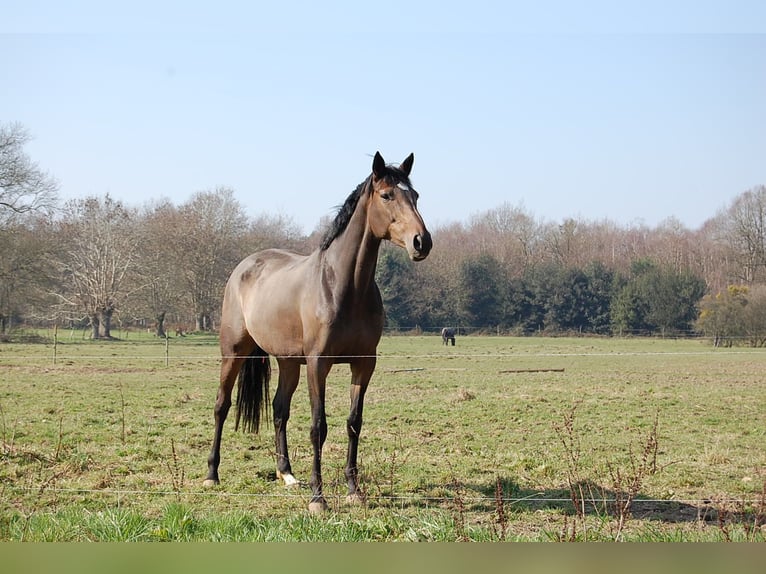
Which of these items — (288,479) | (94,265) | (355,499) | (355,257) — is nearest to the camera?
(355,499)

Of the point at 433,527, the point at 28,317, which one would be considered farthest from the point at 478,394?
the point at 28,317

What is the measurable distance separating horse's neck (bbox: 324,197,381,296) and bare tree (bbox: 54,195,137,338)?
37.1 meters

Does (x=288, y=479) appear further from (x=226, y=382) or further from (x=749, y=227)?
(x=749, y=227)

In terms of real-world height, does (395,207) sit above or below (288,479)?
above

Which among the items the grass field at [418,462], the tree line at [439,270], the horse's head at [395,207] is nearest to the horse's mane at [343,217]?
the horse's head at [395,207]

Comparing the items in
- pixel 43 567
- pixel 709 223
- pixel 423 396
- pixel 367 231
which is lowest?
pixel 423 396

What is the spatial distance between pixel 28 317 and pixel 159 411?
2911 centimetres

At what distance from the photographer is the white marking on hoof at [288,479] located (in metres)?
6.55

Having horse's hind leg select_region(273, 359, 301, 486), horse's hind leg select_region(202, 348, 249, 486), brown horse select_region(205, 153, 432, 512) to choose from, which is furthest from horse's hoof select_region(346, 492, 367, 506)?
horse's hind leg select_region(202, 348, 249, 486)

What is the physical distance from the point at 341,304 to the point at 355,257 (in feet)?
1.45

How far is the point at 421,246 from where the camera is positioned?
5363mm

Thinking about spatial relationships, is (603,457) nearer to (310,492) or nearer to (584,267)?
(310,492)

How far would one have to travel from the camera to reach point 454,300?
3444cm

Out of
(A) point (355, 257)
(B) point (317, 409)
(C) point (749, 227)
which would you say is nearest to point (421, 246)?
(A) point (355, 257)
